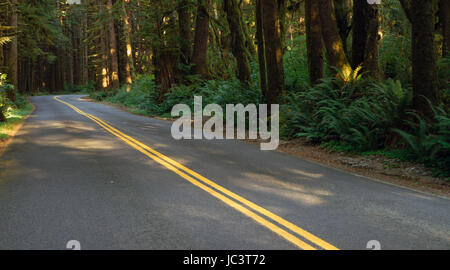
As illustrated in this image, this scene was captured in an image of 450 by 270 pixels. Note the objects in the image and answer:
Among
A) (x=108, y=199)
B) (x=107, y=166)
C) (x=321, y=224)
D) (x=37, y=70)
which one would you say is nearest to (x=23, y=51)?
(x=37, y=70)

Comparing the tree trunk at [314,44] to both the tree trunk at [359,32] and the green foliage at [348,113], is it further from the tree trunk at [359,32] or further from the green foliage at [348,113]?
the tree trunk at [359,32]

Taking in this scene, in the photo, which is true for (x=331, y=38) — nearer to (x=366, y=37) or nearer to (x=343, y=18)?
(x=366, y=37)

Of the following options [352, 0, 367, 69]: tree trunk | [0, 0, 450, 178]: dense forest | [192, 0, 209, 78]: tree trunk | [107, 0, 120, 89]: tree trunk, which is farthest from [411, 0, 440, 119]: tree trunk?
[107, 0, 120, 89]: tree trunk

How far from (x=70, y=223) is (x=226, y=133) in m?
10.5

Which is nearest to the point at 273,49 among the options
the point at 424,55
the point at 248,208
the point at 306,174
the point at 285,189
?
the point at 424,55

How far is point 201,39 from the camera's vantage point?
993 inches

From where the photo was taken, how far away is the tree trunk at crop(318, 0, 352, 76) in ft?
44.4

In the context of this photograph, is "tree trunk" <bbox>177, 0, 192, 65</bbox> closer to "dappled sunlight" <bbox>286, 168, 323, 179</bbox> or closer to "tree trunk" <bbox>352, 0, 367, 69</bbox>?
"tree trunk" <bbox>352, 0, 367, 69</bbox>

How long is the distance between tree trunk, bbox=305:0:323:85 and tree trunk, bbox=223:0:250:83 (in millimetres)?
5952

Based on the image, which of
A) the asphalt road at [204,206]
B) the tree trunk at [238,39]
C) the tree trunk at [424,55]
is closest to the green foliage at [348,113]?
the tree trunk at [424,55]

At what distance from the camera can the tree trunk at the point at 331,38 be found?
13.5 m

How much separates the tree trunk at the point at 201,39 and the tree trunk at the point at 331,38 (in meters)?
11.7

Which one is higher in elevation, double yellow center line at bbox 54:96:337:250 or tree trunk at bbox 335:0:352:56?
tree trunk at bbox 335:0:352:56

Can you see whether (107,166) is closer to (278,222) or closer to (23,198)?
(23,198)
